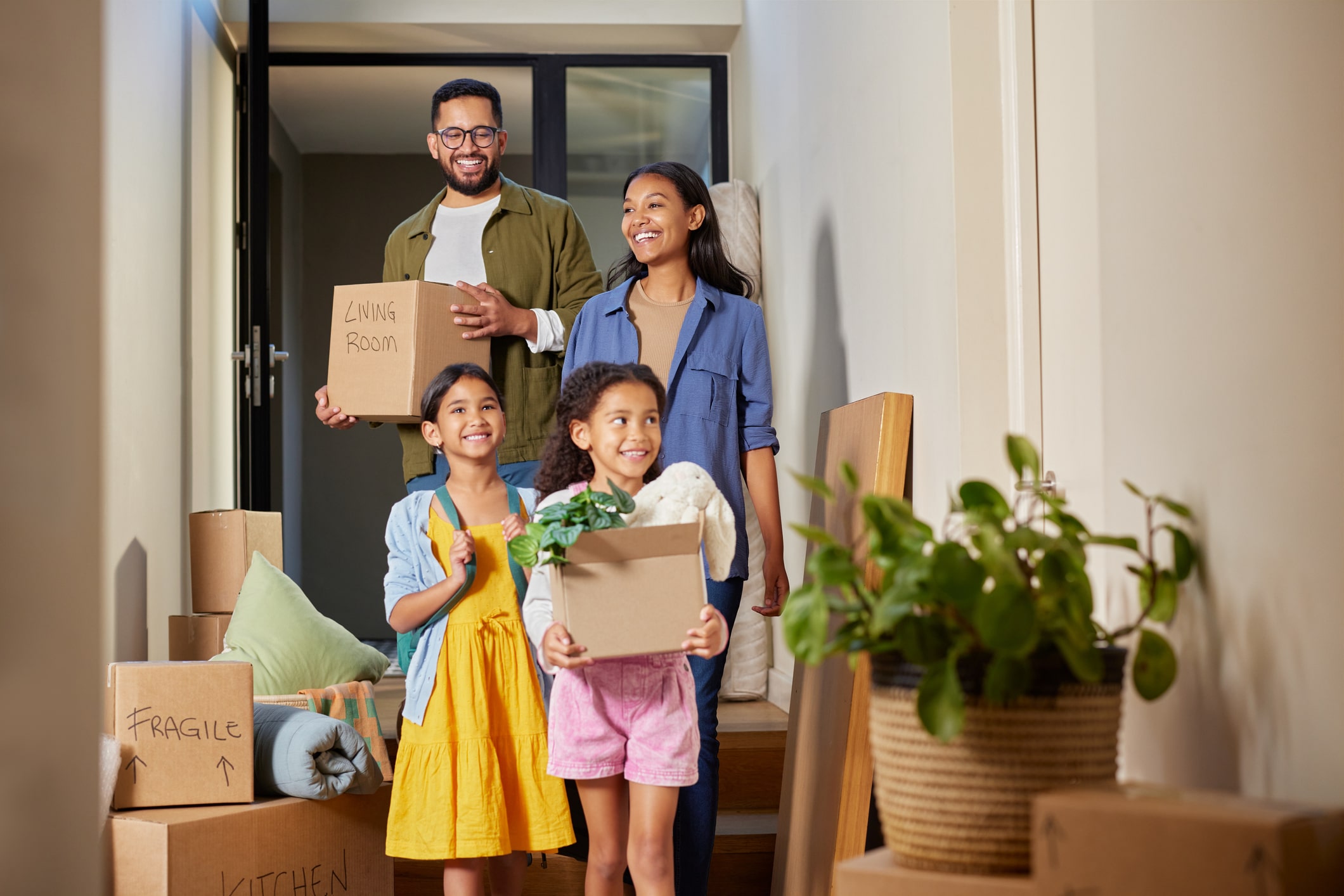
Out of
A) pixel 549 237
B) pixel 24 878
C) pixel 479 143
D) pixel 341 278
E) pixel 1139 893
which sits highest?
pixel 341 278

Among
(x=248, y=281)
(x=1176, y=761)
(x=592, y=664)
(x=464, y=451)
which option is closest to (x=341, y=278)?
(x=248, y=281)

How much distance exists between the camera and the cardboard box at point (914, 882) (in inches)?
37.9

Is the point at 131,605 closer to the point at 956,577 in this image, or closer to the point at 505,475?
the point at 505,475

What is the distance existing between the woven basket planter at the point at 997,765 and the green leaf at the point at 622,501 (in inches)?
26.9

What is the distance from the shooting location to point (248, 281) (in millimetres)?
3502

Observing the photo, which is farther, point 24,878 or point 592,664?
point 592,664

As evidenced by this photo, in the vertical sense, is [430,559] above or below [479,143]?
below

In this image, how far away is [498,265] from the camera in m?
2.50

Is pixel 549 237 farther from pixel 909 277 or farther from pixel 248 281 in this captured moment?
pixel 248 281

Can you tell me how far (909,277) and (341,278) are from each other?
4.88 m

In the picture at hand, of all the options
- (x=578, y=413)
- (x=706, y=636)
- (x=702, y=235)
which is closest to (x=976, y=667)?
(x=706, y=636)

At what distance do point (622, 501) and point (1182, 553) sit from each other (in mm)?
733

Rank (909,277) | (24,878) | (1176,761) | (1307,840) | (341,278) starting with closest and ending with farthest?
(24,878) → (1307,840) → (1176,761) → (909,277) → (341,278)

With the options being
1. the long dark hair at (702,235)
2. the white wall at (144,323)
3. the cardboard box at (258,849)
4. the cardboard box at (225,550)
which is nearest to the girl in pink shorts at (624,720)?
the long dark hair at (702,235)
